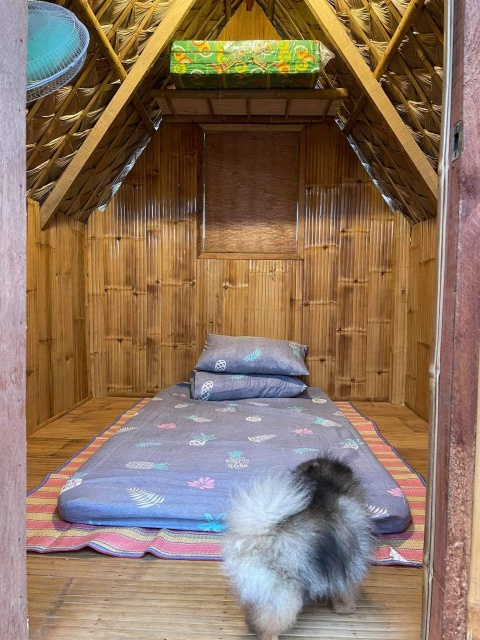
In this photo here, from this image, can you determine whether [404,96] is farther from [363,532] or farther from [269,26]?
[363,532]

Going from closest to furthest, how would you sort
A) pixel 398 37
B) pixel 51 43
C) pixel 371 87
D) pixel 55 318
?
pixel 51 43 < pixel 398 37 < pixel 371 87 < pixel 55 318

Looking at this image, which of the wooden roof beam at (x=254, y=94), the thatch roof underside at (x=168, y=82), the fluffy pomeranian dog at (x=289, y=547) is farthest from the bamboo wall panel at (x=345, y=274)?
the fluffy pomeranian dog at (x=289, y=547)

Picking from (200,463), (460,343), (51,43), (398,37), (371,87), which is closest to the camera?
(460,343)

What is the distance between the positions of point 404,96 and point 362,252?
1.61 metres

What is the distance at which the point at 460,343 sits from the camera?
0.92m

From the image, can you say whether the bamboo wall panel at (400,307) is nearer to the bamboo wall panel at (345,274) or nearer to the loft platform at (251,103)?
the bamboo wall panel at (345,274)

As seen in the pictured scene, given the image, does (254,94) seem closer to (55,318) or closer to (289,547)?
(55,318)

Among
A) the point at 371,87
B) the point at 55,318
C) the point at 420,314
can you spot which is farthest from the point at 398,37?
the point at 55,318

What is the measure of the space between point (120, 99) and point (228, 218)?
1603mm

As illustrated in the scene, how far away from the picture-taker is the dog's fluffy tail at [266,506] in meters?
1.19

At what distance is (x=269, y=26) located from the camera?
4.12m

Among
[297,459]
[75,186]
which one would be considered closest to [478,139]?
[297,459]

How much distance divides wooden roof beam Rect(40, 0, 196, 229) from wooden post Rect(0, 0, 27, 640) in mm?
2175

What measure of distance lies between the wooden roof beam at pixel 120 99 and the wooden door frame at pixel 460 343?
7.76 feet
